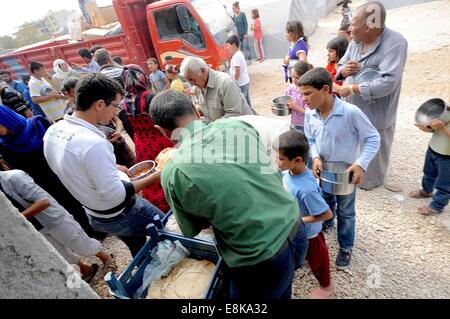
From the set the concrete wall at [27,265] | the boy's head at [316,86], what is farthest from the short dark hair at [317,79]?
Answer: the concrete wall at [27,265]

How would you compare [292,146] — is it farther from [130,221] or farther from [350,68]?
[350,68]

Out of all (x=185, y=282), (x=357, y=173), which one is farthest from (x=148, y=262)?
(x=357, y=173)

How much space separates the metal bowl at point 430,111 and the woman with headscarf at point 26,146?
4.24 metres

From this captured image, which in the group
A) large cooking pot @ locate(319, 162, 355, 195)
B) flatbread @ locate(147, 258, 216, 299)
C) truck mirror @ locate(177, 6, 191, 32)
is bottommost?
flatbread @ locate(147, 258, 216, 299)

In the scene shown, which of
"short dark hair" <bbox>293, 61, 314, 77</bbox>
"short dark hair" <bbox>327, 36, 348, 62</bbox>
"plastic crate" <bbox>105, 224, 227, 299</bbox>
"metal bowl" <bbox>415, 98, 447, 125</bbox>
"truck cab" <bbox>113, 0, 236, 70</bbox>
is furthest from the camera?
"truck cab" <bbox>113, 0, 236, 70</bbox>

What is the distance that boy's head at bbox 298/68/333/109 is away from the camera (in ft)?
6.74

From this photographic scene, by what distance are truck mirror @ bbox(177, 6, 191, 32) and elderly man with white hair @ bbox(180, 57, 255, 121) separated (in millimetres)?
4093

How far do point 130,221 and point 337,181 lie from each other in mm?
1843

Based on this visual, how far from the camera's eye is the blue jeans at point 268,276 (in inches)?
56.9

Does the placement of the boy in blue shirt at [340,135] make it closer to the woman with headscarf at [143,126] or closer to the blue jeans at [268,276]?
the blue jeans at [268,276]

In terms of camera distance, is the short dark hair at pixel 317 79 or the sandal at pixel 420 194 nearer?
the short dark hair at pixel 317 79

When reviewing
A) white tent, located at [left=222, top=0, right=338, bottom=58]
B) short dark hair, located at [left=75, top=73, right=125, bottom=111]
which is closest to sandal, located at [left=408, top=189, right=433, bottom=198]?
short dark hair, located at [left=75, top=73, right=125, bottom=111]

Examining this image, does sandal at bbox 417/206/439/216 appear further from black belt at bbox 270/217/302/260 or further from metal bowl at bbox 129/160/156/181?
metal bowl at bbox 129/160/156/181

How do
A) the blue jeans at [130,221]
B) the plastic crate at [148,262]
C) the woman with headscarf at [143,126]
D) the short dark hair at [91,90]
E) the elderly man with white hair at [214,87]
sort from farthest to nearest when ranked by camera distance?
1. the woman with headscarf at [143,126]
2. the elderly man with white hair at [214,87]
3. the blue jeans at [130,221]
4. the short dark hair at [91,90]
5. the plastic crate at [148,262]
